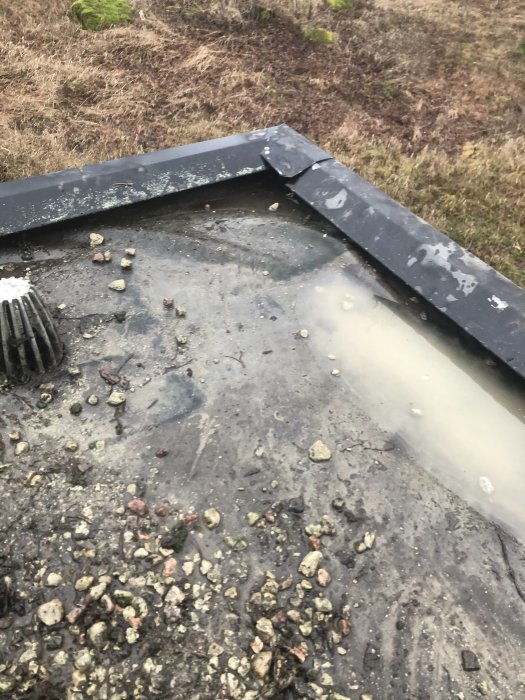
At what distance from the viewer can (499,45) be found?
8.21 m

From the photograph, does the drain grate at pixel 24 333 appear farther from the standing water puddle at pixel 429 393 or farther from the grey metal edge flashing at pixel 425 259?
the grey metal edge flashing at pixel 425 259

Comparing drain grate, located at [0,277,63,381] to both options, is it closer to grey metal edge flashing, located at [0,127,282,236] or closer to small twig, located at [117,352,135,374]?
small twig, located at [117,352,135,374]

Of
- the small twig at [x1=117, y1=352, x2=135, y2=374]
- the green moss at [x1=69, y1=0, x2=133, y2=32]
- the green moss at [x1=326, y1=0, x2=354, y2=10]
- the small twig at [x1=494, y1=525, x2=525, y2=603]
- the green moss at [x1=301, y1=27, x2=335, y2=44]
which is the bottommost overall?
the green moss at [x1=69, y1=0, x2=133, y2=32]

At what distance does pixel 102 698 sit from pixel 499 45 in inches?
366

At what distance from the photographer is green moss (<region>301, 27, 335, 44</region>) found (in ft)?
25.8

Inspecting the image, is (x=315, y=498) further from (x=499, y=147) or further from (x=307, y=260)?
(x=499, y=147)

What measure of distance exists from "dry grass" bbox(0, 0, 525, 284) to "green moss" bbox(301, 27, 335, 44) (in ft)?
0.43

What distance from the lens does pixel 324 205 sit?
355 centimetres

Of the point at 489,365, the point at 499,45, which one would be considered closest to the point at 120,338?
the point at 489,365

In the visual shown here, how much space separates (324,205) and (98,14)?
18.4 ft

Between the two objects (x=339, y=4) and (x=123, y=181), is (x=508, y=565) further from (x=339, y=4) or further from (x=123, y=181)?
(x=339, y=4)

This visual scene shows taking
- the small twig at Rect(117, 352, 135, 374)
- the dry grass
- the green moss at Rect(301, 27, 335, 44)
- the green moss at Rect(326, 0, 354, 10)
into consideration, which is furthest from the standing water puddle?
the green moss at Rect(326, 0, 354, 10)

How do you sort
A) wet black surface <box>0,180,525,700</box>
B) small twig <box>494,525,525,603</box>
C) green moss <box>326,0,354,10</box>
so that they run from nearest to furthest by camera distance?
wet black surface <box>0,180,525,700</box> < small twig <box>494,525,525,603</box> < green moss <box>326,0,354,10</box>

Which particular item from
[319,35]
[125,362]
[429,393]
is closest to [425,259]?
[429,393]
